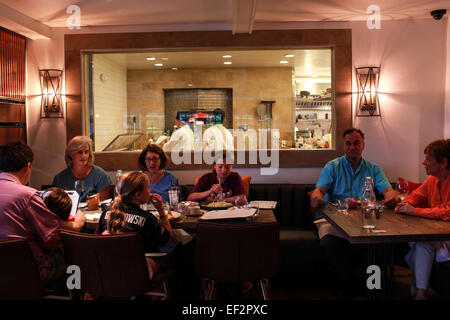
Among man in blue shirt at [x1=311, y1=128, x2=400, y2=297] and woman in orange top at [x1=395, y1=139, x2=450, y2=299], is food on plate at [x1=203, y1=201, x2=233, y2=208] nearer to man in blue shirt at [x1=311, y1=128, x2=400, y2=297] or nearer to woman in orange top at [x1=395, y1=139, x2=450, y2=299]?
man in blue shirt at [x1=311, y1=128, x2=400, y2=297]

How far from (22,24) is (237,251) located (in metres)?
3.59

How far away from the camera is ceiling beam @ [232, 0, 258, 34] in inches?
140

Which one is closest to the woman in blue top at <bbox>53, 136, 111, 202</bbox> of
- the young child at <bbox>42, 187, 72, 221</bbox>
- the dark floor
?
the young child at <bbox>42, 187, 72, 221</bbox>

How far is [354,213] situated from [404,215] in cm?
33

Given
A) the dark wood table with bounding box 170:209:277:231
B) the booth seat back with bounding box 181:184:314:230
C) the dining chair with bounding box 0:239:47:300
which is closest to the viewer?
the dining chair with bounding box 0:239:47:300

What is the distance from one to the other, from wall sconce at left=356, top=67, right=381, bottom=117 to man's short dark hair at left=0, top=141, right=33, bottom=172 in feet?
11.9

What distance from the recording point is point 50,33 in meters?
4.69

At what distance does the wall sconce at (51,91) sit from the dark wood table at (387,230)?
3511 mm

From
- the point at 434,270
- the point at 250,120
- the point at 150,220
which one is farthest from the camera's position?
the point at 250,120

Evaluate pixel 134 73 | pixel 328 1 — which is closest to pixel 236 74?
pixel 134 73

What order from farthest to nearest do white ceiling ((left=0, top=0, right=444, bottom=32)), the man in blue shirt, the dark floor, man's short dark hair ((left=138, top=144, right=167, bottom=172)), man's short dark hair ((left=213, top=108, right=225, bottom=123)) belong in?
man's short dark hair ((left=213, top=108, right=225, bottom=123))
white ceiling ((left=0, top=0, right=444, bottom=32))
man's short dark hair ((left=138, top=144, right=167, bottom=172))
the man in blue shirt
the dark floor

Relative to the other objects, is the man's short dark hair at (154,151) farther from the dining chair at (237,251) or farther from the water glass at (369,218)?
the water glass at (369,218)

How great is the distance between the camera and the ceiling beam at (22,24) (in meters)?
3.95

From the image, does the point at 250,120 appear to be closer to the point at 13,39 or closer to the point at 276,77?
the point at 276,77
